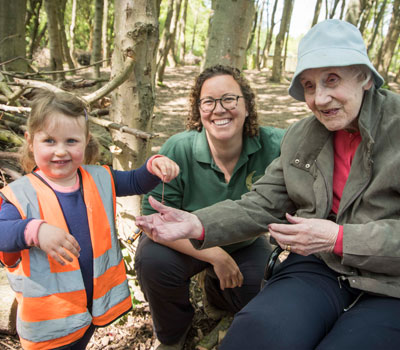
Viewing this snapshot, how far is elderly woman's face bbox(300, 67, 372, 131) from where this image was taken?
1662 millimetres

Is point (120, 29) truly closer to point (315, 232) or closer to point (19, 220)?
point (19, 220)

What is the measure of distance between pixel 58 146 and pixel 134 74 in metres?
0.99

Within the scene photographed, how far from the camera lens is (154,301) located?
2201mm

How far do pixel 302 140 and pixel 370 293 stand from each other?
893mm

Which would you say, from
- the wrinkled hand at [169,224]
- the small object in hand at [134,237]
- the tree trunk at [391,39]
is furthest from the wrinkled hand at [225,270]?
the tree trunk at [391,39]

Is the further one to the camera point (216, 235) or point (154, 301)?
point (154, 301)

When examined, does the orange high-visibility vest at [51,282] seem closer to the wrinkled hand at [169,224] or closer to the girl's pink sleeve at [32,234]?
the girl's pink sleeve at [32,234]

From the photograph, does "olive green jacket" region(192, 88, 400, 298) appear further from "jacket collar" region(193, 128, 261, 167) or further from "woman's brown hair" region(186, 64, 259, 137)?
"woman's brown hair" region(186, 64, 259, 137)

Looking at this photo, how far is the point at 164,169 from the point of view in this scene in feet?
6.12

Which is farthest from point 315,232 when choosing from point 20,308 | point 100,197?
point 20,308

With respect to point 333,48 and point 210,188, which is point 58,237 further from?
point 333,48

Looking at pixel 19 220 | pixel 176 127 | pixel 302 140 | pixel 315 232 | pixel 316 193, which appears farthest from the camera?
pixel 176 127

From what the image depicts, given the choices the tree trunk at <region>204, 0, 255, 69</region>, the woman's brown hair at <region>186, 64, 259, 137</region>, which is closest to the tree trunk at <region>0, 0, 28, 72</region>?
the tree trunk at <region>204, 0, 255, 69</region>

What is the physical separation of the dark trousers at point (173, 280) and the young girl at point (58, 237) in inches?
13.4
